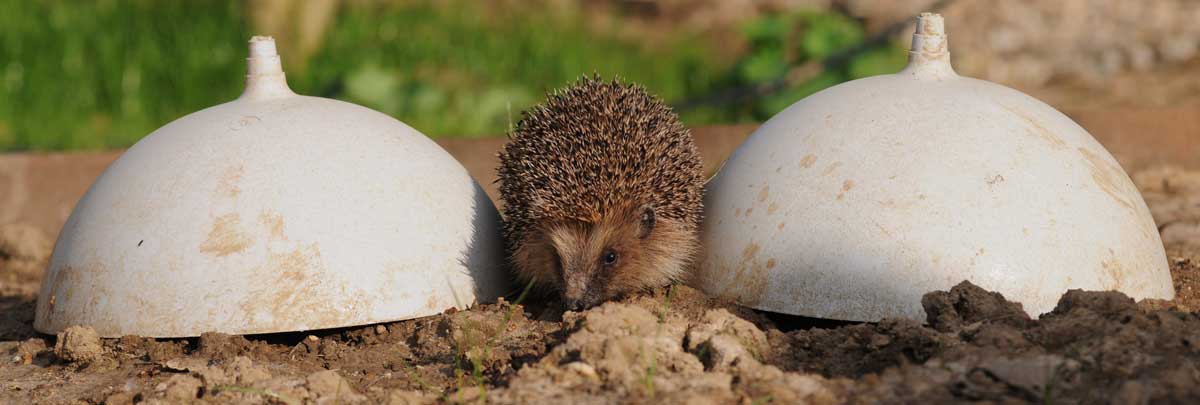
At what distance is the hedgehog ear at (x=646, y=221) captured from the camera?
16.0ft

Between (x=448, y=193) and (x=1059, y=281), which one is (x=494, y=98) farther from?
(x=1059, y=281)

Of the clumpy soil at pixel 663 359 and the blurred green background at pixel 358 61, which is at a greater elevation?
the blurred green background at pixel 358 61

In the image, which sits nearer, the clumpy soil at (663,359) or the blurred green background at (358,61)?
the clumpy soil at (663,359)

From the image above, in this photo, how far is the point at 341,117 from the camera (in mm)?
4984

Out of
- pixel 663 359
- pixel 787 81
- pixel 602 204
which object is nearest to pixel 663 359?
pixel 663 359

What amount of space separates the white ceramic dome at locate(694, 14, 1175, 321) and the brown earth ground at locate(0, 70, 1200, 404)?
18 centimetres

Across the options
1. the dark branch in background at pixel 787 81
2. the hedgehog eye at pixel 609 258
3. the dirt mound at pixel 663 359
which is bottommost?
the dirt mound at pixel 663 359

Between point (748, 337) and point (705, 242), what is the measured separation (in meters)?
0.96

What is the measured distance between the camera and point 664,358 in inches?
147

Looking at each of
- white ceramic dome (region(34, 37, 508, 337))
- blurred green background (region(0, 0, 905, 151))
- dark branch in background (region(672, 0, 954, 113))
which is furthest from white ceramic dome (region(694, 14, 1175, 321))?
dark branch in background (region(672, 0, 954, 113))

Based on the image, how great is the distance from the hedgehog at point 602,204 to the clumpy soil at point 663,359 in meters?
0.15

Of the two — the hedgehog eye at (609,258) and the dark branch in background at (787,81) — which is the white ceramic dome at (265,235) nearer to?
the hedgehog eye at (609,258)

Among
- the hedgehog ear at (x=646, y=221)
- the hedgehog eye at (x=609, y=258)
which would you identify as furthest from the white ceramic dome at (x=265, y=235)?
the hedgehog ear at (x=646, y=221)

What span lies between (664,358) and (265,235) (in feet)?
5.45
